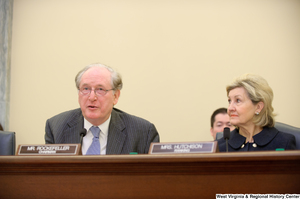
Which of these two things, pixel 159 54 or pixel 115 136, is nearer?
pixel 115 136

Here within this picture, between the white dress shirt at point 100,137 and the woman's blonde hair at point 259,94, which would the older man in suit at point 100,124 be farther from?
the woman's blonde hair at point 259,94

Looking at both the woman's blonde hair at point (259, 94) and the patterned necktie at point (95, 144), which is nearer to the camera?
the patterned necktie at point (95, 144)

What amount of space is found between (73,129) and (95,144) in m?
0.19

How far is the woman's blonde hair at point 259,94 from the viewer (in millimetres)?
2309

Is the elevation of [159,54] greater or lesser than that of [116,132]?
greater

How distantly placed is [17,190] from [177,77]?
2.67 meters

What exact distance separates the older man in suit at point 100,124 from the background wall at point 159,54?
4.90 feet

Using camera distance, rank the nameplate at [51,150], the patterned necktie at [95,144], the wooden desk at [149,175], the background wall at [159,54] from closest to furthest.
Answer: the wooden desk at [149,175], the nameplate at [51,150], the patterned necktie at [95,144], the background wall at [159,54]

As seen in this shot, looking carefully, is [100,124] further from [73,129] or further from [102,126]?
[73,129]

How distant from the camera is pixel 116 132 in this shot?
2.18 metres

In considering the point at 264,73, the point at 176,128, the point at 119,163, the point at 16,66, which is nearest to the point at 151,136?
the point at 119,163

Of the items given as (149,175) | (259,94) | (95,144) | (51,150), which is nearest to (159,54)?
(259,94)

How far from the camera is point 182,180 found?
1255mm

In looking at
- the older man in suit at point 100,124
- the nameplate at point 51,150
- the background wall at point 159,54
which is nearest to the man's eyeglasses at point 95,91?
the older man in suit at point 100,124
